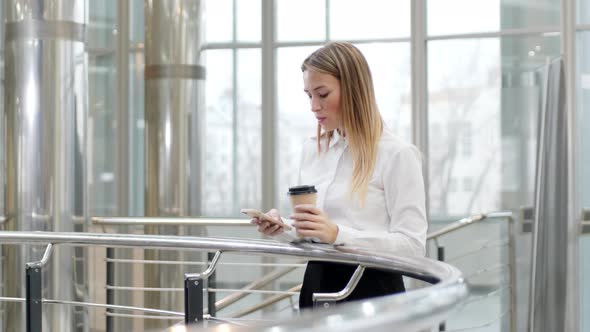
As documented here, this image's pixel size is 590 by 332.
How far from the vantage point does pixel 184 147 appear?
6.80 m

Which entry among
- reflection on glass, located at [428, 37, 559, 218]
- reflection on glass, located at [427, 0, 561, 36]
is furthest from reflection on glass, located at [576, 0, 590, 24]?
reflection on glass, located at [428, 37, 559, 218]

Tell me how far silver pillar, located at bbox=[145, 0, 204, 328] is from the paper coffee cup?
178 inches

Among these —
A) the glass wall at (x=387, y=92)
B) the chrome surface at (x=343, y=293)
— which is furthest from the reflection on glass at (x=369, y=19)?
the chrome surface at (x=343, y=293)

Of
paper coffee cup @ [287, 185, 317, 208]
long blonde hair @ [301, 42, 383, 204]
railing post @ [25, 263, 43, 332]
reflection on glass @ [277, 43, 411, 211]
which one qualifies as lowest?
railing post @ [25, 263, 43, 332]

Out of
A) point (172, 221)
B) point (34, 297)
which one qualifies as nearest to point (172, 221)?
point (172, 221)

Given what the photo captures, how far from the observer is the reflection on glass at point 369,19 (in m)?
8.38

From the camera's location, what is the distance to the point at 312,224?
7.48ft

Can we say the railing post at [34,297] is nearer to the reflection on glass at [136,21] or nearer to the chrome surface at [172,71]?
the chrome surface at [172,71]

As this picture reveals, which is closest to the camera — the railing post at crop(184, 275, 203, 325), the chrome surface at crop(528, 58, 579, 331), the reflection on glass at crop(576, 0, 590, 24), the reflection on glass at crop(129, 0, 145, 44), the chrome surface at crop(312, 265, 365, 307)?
the chrome surface at crop(312, 265, 365, 307)

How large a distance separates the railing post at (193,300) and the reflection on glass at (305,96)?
5897 mm

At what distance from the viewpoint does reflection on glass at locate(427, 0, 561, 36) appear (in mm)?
7938

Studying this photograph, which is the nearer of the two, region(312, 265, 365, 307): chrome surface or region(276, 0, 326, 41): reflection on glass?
region(312, 265, 365, 307): chrome surface

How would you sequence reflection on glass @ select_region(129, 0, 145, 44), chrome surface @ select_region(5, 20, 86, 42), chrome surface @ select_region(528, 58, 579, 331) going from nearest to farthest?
chrome surface @ select_region(5, 20, 86, 42) → chrome surface @ select_region(528, 58, 579, 331) → reflection on glass @ select_region(129, 0, 145, 44)

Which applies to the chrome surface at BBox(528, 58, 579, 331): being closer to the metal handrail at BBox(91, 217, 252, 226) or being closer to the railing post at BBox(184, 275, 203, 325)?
the metal handrail at BBox(91, 217, 252, 226)
